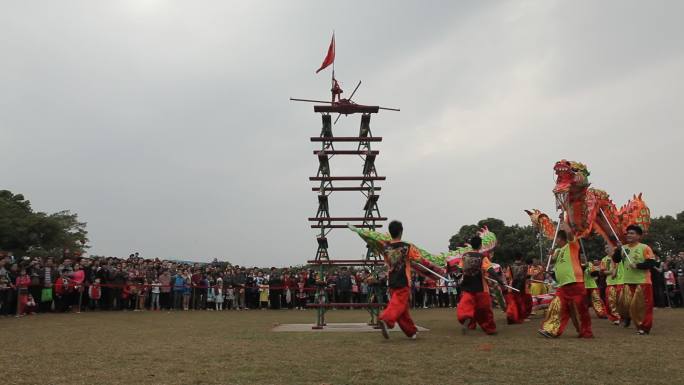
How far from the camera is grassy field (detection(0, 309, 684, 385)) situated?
16.2ft

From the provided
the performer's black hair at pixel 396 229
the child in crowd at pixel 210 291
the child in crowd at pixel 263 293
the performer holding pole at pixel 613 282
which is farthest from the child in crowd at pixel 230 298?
the performer holding pole at pixel 613 282

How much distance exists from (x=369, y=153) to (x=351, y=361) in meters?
6.73

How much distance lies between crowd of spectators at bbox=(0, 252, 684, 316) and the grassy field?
17.4ft

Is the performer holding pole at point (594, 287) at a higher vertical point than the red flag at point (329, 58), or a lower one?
lower

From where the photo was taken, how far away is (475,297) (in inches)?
367

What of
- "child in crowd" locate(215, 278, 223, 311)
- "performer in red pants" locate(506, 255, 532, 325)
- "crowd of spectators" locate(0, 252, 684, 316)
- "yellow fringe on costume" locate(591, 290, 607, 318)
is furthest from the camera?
"child in crowd" locate(215, 278, 223, 311)

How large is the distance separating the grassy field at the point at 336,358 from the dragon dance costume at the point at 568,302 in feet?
0.98

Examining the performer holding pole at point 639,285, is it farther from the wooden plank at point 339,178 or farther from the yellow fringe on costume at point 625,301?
the wooden plank at point 339,178

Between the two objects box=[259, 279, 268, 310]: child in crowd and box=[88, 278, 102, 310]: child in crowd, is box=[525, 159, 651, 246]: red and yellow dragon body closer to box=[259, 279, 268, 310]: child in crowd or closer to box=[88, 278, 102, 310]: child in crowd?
box=[259, 279, 268, 310]: child in crowd

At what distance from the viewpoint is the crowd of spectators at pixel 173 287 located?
1502cm

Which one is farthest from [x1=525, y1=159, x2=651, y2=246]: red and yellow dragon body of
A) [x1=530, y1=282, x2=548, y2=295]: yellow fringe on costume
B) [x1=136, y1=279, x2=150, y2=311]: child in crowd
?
[x1=136, y1=279, x2=150, y2=311]: child in crowd

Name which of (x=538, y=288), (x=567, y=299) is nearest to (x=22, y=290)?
(x=567, y=299)

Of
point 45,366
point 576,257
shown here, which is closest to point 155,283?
point 45,366

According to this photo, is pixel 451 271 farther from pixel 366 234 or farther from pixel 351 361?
pixel 351 361
